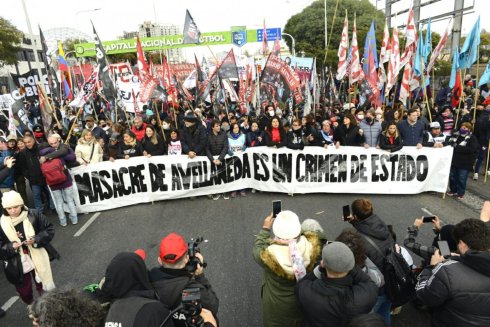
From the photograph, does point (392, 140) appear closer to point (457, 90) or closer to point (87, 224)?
point (457, 90)

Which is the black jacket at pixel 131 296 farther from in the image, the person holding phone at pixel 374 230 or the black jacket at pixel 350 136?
the black jacket at pixel 350 136

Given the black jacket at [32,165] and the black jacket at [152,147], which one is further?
the black jacket at [152,147]

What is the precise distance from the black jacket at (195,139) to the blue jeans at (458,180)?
5.39 metres

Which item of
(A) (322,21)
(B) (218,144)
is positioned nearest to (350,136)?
(B) (218,144)

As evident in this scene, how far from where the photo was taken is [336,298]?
2.09 metres

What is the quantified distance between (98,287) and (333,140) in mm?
6852

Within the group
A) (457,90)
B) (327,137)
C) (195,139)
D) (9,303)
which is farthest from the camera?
(457,90)

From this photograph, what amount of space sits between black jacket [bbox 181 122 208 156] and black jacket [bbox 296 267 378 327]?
523cm

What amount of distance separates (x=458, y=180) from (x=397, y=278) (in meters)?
4.97

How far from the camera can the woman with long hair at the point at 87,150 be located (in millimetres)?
6797

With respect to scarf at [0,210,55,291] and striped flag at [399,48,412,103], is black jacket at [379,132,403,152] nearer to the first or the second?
striped flag at [399,48,412,103]

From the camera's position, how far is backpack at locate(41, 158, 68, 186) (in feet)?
19.0

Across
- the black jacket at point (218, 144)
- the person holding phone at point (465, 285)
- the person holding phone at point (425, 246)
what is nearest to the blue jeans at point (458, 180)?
the person holding phone at point (425, 246)

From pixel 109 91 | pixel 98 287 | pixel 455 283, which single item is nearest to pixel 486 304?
pixel 455 283
